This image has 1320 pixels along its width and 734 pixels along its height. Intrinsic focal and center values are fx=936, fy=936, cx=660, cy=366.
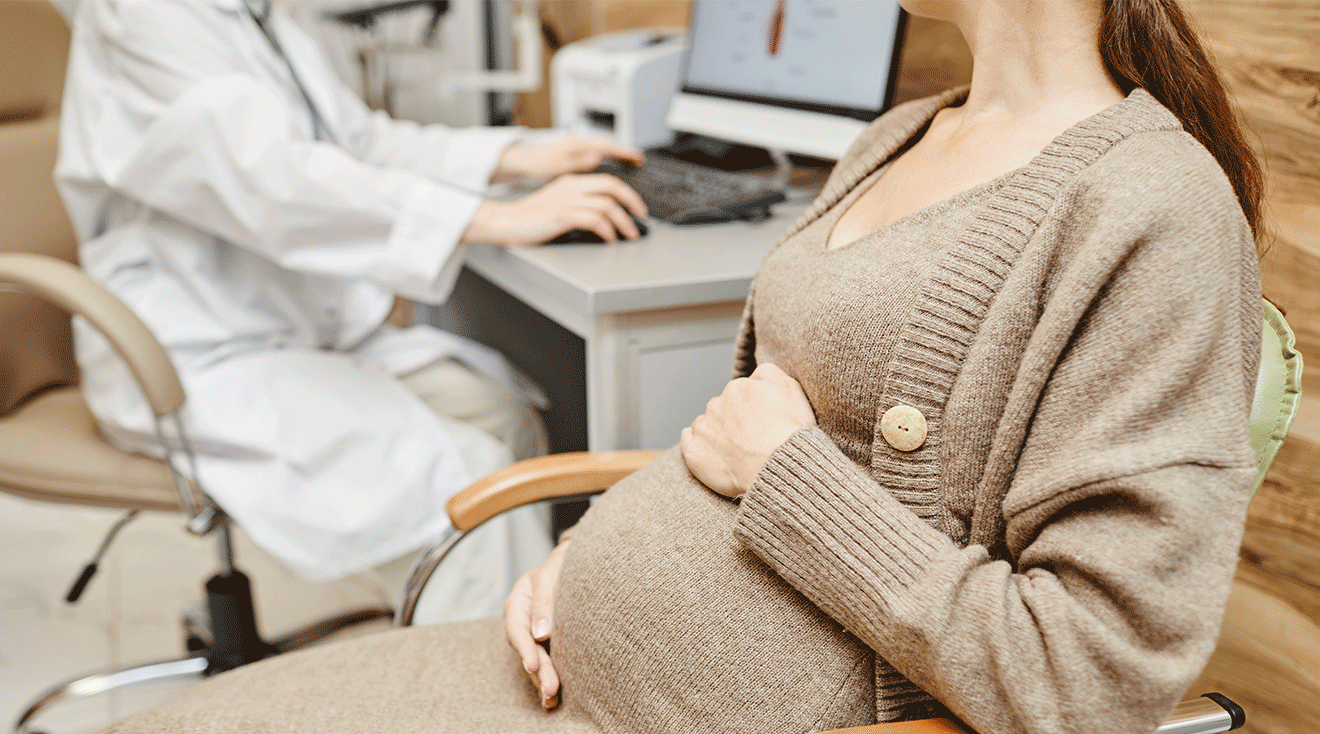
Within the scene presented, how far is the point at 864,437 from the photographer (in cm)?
71

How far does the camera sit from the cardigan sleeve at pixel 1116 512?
20.6 inches

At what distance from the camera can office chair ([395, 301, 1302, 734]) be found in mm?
684

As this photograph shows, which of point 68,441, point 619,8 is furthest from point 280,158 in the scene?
point 619,8

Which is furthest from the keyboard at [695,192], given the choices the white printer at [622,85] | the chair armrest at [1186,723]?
the chair armrest at [1186,723]

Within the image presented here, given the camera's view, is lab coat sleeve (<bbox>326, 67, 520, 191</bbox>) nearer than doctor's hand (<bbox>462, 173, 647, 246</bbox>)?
No

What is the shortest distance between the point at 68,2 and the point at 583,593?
1.42 meters

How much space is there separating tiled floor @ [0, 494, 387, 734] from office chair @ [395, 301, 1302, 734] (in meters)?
0.97

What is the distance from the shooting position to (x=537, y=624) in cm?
83

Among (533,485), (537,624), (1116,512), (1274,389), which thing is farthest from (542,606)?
(1274,389)

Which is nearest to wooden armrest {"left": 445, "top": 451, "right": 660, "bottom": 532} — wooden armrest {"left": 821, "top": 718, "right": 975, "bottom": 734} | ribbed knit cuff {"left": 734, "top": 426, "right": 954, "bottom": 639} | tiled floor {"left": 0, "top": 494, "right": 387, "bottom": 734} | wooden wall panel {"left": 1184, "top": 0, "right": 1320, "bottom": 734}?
ribbed knit cuff {"left": 734, "top": 426, "right": 954, "bottom": 639}

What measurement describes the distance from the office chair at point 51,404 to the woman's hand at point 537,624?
1.97ft

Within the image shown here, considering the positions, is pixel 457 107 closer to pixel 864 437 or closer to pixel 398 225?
pixel 398 225

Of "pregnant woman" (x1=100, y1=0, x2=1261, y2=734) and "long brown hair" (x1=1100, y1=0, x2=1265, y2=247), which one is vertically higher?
"long brown hair" (x1=1100, y1=0, x2=1265, y2=247)

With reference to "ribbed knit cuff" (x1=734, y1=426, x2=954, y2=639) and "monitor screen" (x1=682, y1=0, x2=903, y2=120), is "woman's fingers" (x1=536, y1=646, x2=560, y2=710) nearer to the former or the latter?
"ribbed knit cuff" (x1=734, y1=426, x2=954, y2=639)
